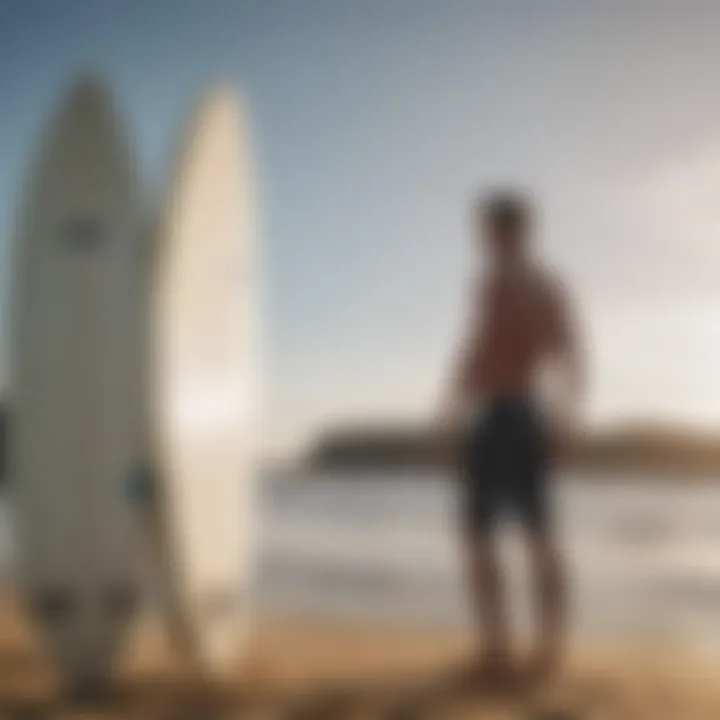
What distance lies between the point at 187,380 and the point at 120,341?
0.11 meters

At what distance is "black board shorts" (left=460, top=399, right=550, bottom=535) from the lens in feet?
5.44

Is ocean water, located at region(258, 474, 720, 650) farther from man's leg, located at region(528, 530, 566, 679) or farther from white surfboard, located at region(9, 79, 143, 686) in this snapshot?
white surfboard, located at region(9, 79, 143, 686)

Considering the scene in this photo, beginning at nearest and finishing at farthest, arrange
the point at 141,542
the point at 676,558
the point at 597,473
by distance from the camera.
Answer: the point at 141,542 → the point at 597,473 → the point at 676,558

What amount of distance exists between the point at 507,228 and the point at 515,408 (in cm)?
28

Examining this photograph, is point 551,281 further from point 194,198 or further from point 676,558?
point 676,558

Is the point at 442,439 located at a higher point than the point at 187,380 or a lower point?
lower

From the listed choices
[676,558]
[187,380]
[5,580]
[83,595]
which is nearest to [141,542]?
[83,595]

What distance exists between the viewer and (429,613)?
236 cm

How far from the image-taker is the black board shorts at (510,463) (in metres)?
1.66

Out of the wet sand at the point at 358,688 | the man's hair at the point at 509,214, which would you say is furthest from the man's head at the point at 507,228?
the wet sand at the point at 358,688

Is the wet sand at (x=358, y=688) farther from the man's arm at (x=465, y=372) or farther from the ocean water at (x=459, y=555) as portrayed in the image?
the man's arm at (x=465, y=372)

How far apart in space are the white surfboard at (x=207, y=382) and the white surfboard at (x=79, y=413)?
6 cm

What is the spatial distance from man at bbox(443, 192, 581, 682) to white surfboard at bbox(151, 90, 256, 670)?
0.36 m

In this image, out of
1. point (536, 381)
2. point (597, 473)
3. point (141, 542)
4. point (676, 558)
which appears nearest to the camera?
point (141, 542)
